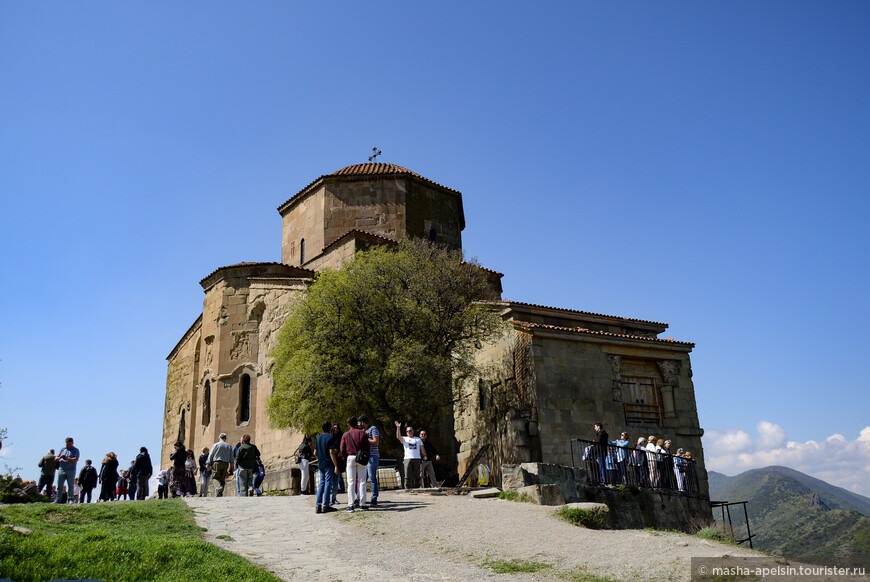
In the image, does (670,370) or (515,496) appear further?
(670,370)

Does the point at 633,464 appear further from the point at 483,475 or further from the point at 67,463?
the point at 67,463

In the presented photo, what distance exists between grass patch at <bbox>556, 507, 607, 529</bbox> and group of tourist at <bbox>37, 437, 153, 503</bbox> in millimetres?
9923

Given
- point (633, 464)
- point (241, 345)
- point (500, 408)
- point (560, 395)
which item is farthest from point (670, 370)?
point (241, 345)

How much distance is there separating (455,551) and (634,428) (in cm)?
1289

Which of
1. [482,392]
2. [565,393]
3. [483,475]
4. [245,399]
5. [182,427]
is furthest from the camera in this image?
[182,427]

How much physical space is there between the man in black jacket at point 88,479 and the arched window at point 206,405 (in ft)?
24.6

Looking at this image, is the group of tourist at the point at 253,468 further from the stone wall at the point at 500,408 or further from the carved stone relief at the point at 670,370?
the carved stone relief at the point at 670,370

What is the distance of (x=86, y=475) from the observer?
1678 centimetres

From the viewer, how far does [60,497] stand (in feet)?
50.9

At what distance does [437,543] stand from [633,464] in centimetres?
802

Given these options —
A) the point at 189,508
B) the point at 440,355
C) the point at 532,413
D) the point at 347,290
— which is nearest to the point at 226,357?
the point at 347,290

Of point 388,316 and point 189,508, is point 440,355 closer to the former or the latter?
point 388,316

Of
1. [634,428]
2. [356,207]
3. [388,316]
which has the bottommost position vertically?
[634,428]

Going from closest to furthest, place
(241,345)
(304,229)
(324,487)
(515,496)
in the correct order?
(324,487)
(515,496)
(241,345)
(304,229)
